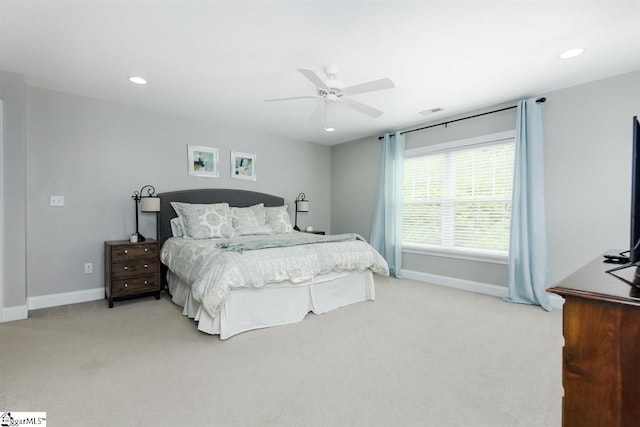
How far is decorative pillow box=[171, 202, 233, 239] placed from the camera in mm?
3713

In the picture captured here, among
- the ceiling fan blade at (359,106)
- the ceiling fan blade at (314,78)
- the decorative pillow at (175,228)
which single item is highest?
the ceiling fan blade at (314,78)

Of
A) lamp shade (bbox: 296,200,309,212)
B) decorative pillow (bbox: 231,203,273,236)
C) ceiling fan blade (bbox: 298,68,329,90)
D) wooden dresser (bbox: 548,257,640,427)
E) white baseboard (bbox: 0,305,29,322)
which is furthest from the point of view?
lamp shade (bbox: 296,200,309,212)

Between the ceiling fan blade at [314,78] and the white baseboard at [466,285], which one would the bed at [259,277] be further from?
the ceiling fan blade at [314,78]

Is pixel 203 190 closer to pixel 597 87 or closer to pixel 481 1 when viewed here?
pixel 481 1

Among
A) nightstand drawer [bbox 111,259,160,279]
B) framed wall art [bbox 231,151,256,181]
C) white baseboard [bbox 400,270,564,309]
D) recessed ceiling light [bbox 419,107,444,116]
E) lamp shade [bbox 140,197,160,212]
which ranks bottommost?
white baseboard [bbox 400,270,564,309]

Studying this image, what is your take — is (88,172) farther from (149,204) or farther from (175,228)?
(175,228)

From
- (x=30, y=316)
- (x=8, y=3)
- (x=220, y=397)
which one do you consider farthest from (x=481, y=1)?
(x=30, y=316)

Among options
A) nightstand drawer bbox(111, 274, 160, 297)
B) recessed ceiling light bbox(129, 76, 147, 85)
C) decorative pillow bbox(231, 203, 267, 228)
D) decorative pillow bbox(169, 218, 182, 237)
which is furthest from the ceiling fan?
nightstand drawer bbox(111, 274, 160, 297)

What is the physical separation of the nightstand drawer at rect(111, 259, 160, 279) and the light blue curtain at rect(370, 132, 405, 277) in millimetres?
3358

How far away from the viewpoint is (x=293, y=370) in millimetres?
2021

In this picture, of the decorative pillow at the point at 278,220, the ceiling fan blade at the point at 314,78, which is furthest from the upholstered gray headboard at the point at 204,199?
the ceiling fan blade at the point at 314,78

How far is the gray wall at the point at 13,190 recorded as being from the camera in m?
2.88

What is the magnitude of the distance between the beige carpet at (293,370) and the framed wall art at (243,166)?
2.46 m

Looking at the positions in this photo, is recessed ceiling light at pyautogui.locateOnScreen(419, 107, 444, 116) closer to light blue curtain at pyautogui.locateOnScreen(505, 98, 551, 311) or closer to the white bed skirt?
light blue curtain at pyautogui.locateOnScreen(505, 98, 551, 311)
